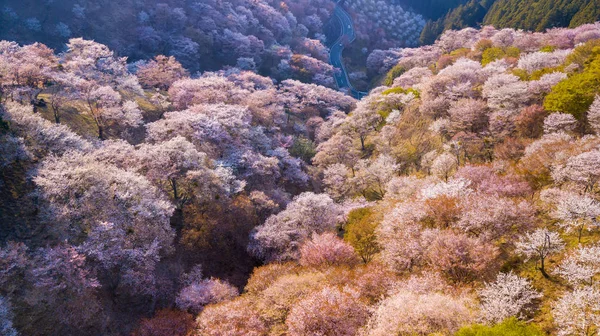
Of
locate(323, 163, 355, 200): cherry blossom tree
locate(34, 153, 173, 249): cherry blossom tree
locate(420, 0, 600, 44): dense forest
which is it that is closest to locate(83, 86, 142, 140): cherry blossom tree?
locate(34, 153, 173, 249): cherry blossom tree

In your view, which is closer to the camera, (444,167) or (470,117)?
(444,167)

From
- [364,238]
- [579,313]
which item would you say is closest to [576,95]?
[364,238]

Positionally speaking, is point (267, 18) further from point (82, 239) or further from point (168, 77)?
point (82, 239)

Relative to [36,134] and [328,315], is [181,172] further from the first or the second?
[328,315]

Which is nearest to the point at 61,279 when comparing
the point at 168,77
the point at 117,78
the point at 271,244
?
the point at 271,244

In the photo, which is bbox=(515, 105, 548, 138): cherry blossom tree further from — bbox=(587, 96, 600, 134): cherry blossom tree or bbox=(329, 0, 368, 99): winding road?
bbox=(329, 0, 368, 99): winding road

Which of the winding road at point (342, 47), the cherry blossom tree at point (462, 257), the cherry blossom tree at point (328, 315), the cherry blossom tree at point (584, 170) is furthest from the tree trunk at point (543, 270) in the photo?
the winding road at point (342, 47)
